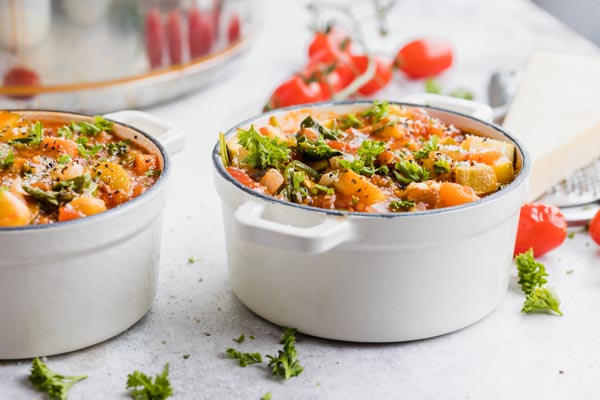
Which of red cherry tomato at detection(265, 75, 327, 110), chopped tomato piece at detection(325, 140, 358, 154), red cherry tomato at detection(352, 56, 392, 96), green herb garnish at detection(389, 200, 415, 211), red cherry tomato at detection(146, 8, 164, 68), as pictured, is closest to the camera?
green herb garnish at detection(389, 200, 415, 211)

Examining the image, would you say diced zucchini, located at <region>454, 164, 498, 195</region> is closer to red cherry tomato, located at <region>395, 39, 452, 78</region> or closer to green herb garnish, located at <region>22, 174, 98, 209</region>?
green herb garnish, located at <region>22, 174, 98, 209</region>

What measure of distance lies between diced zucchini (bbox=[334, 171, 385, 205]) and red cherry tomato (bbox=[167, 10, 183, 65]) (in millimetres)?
1774

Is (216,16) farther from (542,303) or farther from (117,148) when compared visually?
(542,303)

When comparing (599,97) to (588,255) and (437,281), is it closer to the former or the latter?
(588,255)

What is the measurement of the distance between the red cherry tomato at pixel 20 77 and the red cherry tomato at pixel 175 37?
23.5 inches

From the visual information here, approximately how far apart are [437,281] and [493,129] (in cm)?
66

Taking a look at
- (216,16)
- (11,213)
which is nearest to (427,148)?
(11,213)

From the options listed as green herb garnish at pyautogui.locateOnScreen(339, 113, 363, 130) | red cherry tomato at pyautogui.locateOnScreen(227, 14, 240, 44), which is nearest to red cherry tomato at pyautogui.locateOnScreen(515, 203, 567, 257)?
green herb garnish at pyautogui.locateOnScreen(339, 113, 363, 130)

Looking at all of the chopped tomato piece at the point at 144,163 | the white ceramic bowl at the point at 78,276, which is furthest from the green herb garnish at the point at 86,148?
the white ceramic bowl at the point at 78,276

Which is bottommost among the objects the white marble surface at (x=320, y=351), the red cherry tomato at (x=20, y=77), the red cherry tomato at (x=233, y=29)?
the white marble surface at (x=320, y=351)

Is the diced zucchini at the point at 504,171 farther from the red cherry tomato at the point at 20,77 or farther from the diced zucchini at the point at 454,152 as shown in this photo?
the red cherry tomato at the point at 20,77

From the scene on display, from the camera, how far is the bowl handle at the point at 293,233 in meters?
2.24

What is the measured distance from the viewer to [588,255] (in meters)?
3.14

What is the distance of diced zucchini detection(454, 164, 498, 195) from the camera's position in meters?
2.58
